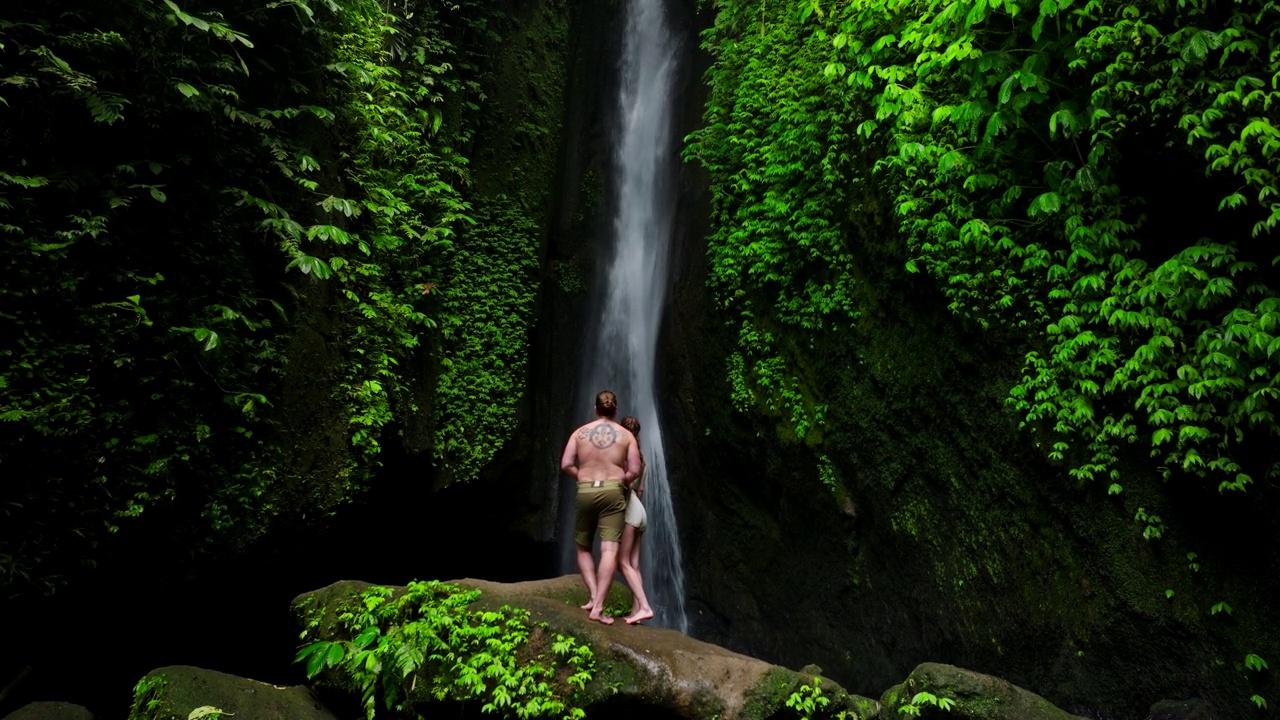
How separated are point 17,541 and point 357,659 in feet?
7.46

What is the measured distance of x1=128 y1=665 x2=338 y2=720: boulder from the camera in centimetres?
409

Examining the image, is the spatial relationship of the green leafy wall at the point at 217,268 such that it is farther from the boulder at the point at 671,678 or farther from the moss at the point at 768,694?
the moss at the point at 768,694

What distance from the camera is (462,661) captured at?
431 centimetres

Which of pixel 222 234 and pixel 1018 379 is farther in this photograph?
pixel 222 234

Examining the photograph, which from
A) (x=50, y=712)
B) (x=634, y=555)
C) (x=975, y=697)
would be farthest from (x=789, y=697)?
(x=50, y=712)

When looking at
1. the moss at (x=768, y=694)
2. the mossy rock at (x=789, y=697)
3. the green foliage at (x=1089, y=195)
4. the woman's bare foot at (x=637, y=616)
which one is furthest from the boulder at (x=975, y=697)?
the woman's bare foot at (x=637, y=616)

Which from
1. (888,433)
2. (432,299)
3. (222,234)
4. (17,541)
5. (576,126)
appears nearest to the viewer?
(17,541)

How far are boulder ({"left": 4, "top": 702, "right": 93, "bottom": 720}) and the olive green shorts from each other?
3.46 metres

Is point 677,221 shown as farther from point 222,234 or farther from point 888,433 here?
point 222,234

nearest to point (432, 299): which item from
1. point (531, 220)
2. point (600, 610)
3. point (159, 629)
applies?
point (531, 220)

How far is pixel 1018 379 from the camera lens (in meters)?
5.08

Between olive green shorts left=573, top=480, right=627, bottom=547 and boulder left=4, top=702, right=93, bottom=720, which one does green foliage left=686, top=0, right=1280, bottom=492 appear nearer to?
olive green shorts left=573, top=480, right=627, bottom=547

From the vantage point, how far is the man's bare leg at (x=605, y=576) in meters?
4.89

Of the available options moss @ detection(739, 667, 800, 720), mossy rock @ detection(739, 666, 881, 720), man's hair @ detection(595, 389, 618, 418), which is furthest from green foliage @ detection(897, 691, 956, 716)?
man's hair @ detection(595, 389, 618, 418)
